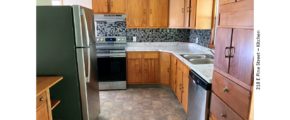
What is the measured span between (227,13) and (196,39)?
8.38ft

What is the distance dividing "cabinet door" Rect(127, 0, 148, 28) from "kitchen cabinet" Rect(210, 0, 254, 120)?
2.68 m

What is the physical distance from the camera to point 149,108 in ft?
10.4

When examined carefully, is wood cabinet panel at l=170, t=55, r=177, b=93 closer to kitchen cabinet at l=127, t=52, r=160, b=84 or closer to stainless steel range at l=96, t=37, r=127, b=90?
kitchen cabinet at l=127, t=52, r=160, b=84

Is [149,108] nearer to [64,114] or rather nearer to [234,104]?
[64,114]

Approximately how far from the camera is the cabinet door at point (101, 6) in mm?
3918

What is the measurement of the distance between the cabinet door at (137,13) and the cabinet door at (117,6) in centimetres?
10

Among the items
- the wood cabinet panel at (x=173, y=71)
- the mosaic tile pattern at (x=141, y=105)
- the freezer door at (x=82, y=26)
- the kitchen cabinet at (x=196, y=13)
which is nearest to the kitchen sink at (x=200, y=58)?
the wood cabinet panel at (x=173, y=71)

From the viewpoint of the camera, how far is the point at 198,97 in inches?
80.7

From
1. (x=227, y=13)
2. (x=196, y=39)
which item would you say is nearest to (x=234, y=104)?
(x=227, y=13)

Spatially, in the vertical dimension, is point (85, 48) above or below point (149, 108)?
above

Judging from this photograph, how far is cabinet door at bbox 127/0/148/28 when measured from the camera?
13.3ft
